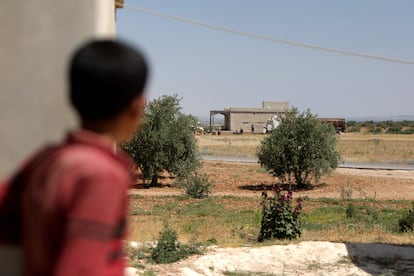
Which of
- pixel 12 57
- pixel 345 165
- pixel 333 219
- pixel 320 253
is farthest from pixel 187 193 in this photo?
pixel 12 57

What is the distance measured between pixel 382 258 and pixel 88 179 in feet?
28.7

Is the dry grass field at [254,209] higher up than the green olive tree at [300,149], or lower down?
lower down

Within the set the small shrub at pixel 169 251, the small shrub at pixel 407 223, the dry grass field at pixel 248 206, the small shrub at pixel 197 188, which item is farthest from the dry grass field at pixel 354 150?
the small shrub at pixel 169 251

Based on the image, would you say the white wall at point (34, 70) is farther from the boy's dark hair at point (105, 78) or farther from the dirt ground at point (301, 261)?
the dirt ground at point (301, 261)

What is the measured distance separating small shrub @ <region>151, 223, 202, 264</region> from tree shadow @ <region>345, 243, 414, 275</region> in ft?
8.17

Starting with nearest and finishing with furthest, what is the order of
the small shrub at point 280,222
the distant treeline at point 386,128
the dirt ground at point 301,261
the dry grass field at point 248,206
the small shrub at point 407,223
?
1. the dirt ground at point 301,261
2. the small shrub at point 280,222
3. the dry grass field at point 248,206
4. the small shrub at point 407,223
5. the distant treeline at point 386,128

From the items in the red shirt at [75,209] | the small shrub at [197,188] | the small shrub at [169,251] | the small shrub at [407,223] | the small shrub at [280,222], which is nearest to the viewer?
the red shirt at [75,209]

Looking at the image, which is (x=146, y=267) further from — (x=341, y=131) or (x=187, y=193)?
(x=341, y=131)

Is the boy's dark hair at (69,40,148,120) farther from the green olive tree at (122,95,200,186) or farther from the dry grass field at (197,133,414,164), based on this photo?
the dry grass field at (197,133,414,164)

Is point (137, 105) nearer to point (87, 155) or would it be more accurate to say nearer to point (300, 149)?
point (87, 155)

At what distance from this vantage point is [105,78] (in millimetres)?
1157

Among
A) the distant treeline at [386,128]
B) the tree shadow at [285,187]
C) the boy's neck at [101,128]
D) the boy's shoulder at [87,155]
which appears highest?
the boy's neck at [101,128]

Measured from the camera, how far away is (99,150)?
1204mm

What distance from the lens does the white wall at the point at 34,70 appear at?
64.3 inches
